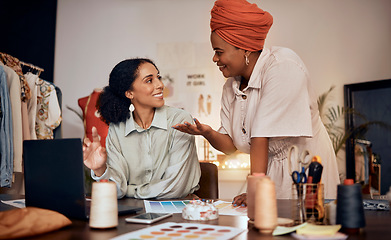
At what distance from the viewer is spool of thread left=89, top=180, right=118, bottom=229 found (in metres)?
1.03

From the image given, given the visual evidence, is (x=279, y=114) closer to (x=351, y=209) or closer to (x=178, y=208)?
(x=178, y=208)

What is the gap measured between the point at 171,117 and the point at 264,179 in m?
1.21

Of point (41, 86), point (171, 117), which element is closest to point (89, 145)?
point (171, 117)

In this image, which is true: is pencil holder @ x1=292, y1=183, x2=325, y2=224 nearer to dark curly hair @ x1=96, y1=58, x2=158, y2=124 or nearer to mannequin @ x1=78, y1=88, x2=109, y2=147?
dark curly hair @ x1=96, y1=58, x2=158, y2=124

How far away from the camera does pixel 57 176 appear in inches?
46.6

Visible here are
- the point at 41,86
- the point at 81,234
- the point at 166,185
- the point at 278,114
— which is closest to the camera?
the point at 81,234

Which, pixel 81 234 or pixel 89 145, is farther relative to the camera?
pixel 89 145

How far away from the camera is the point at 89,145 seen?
167 centimetres

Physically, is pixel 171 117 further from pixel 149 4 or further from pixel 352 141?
pixel 149 4

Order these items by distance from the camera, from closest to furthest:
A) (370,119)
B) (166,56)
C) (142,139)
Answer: (142,139), (370,119), (166,56)

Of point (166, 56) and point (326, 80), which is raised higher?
point (166, 56)

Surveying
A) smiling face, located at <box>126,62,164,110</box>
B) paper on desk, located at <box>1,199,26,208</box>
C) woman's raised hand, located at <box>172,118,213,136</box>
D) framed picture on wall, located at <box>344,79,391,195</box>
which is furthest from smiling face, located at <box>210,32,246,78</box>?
framed picture on wall, located at <box>344,79,391,195</box>

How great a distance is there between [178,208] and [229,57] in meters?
0.75

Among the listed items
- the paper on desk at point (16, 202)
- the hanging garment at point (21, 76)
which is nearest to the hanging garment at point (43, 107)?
the hanging garment at point (21, 76)
